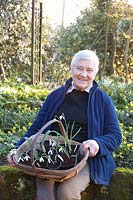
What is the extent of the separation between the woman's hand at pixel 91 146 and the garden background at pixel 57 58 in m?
0.86

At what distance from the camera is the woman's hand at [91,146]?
2.54 metres

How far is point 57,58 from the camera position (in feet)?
37.7

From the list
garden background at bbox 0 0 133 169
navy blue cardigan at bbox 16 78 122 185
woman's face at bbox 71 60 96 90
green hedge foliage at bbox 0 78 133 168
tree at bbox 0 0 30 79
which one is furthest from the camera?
tree at bbox 0 0 30 79

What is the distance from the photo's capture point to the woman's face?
9.19 feet

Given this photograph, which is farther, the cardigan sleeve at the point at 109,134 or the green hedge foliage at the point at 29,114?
the green hedge foliage at the point at 29,114

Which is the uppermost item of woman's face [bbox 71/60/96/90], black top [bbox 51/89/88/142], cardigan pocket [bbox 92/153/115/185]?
woman's face [bbox 71/60/96/90]

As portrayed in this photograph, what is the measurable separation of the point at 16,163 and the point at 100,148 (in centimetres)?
55

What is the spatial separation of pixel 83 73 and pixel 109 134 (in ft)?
1.51

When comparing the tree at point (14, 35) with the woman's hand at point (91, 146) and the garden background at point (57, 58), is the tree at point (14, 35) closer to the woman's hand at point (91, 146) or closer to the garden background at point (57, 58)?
the garden background at point (57, 58)

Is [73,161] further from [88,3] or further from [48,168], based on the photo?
[88,3]

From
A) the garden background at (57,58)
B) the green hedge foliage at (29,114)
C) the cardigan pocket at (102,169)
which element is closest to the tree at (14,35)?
the garden background at (57,58)

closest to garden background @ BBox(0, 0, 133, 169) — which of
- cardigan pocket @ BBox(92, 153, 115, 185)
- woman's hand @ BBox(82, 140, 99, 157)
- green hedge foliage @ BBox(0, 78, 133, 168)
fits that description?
green hedge foliage @ BBox(0, 78, 133, 168)

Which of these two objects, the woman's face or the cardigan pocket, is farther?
the woman's face

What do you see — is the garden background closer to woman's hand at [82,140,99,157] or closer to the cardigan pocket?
the cardigan pocket
